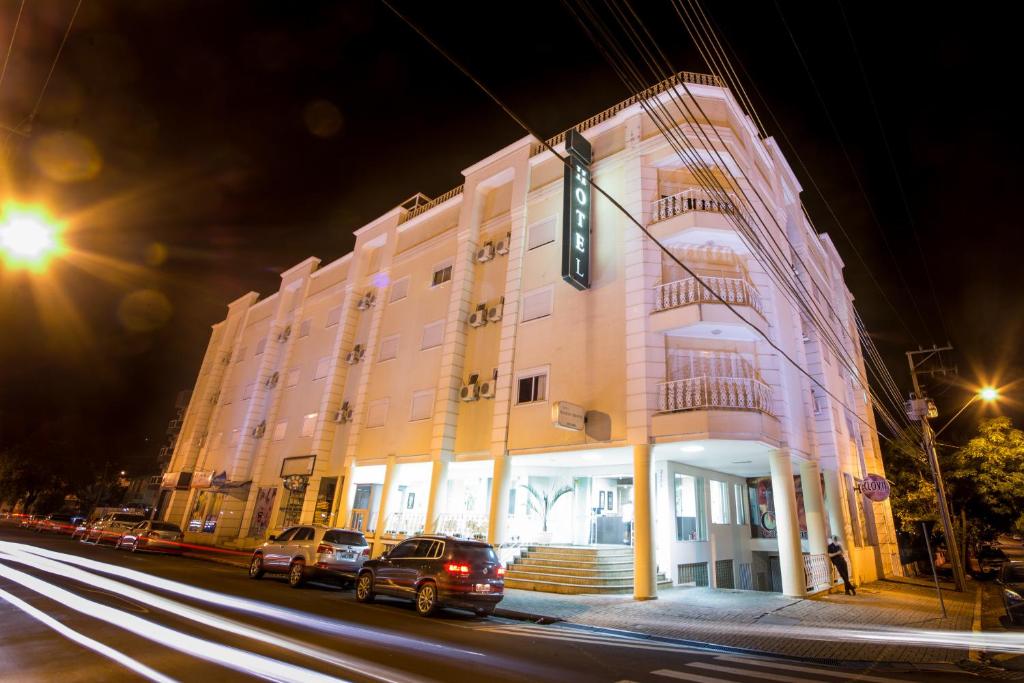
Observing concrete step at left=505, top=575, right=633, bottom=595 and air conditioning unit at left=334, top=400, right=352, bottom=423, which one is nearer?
concrete step at left=505, top=575, right=633, bottom=595

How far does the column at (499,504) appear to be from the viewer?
17.5 metres

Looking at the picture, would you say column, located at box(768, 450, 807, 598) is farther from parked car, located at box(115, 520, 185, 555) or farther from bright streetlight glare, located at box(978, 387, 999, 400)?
parked car, located at box(115, 520, 185, 555)

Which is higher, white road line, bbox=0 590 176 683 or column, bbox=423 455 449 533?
column, bbox=423 455 449 533

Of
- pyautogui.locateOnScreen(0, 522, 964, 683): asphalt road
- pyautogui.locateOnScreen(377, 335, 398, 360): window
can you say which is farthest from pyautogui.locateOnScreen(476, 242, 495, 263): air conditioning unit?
pyautogui.locateOnScreen(0, 522, 964, 683): asphalt road

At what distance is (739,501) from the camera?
20594mm

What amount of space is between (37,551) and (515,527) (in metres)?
17.9

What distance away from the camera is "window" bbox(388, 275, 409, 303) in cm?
2638

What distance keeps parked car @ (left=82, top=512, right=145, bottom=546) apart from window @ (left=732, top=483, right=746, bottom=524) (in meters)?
27.9

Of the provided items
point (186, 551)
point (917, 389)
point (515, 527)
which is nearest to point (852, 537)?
point (917, 389)

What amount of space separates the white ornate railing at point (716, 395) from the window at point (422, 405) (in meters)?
10.9

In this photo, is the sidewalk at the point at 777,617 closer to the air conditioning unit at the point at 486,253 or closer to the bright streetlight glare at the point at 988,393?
the bright streetlight glare at the point at 988,393

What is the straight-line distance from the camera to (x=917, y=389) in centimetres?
2014

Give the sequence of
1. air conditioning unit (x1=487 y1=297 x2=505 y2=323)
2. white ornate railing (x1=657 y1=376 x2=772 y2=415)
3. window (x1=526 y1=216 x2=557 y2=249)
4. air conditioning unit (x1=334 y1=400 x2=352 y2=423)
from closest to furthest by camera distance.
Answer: white ornate railing (x1=657 y1=376 x2=772 y2=415) < window (x1=526 y1=216 x2=557 y2=249) < air conditioning unit (x1=487 y1=297 x2=505 y2=323) < air conditioning unit (x1=334 y1=400 x2=352 y2=423)

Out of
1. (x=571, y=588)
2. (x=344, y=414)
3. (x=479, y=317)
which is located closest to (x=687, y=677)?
→ (x=571, y=588)
